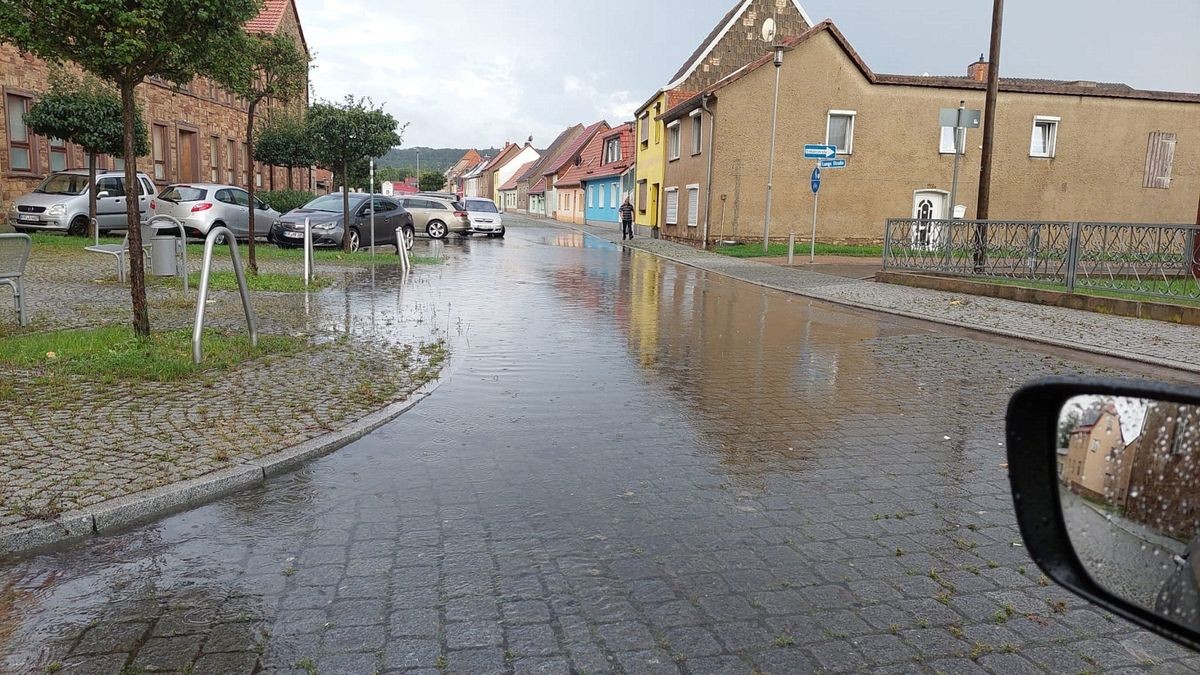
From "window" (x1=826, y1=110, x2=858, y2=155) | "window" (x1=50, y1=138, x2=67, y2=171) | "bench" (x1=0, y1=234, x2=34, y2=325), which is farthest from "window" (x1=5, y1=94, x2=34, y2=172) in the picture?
"window" (x1=826, y1=110, x2=858, y2=155)

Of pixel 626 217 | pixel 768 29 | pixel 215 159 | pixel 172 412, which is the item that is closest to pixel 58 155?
pixel 215 159

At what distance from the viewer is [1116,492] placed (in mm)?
1404

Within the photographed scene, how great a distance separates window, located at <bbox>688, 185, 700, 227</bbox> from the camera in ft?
106

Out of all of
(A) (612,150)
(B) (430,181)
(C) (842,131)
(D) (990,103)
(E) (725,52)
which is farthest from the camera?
(B) (430,181)

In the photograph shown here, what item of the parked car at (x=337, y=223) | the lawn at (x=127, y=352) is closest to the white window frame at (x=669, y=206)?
the parked car at (x=337, y=223)

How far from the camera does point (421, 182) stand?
135375 mm

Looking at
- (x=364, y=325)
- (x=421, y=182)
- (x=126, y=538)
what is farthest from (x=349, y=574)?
(x=421, y=182)

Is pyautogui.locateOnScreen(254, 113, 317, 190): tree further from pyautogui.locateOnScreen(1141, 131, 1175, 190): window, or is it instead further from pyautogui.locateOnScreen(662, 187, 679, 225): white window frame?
pyautogui.locateOnScreen(1141, 131, 1175, 190): window

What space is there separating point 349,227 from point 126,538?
20.8 m

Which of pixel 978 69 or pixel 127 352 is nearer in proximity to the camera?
pixel 127 352

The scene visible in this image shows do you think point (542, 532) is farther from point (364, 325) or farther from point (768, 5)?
point (768, 5)

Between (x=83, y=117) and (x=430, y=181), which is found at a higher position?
(x=430, y=181)

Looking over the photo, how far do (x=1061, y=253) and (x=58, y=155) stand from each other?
91.6 feet

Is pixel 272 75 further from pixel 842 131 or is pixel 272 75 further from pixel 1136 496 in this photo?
pixel 842 131
